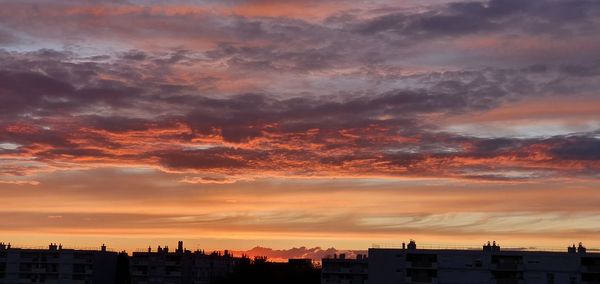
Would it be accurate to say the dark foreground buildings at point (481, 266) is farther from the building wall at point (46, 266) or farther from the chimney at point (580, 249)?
the building wall at point (46, 266)

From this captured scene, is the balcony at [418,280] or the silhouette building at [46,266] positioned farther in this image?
the silhouette building at [46,266]

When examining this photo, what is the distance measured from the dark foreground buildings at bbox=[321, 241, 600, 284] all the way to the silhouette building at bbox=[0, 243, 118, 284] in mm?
70012

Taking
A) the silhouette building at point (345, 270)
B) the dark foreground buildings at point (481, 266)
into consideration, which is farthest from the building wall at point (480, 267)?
the silhouette building at point (345, 270)

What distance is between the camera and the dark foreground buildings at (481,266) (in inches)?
5079

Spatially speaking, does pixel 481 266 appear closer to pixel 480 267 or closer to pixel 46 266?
pixel 480 267

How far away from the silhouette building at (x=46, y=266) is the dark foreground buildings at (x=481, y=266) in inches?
2756

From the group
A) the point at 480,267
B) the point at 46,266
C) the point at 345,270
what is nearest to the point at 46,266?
the point at 46,266

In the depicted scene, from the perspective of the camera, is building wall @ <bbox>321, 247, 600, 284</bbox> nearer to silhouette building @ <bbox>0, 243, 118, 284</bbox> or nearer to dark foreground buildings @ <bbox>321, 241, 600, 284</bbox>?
dark foreground buildings @ <bbox>321, 241, 600, 284</bbox>

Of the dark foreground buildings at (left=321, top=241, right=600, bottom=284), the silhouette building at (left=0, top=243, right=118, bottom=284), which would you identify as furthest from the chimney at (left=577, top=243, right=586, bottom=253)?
the silhouette building at (left=0, top=243, right=118, bottom=284)

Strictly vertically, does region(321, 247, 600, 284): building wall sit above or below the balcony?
above

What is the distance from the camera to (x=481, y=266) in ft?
444

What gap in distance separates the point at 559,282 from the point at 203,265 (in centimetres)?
9170

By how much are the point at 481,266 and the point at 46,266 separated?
97.3m

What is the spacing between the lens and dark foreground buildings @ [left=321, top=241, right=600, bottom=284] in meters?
129
